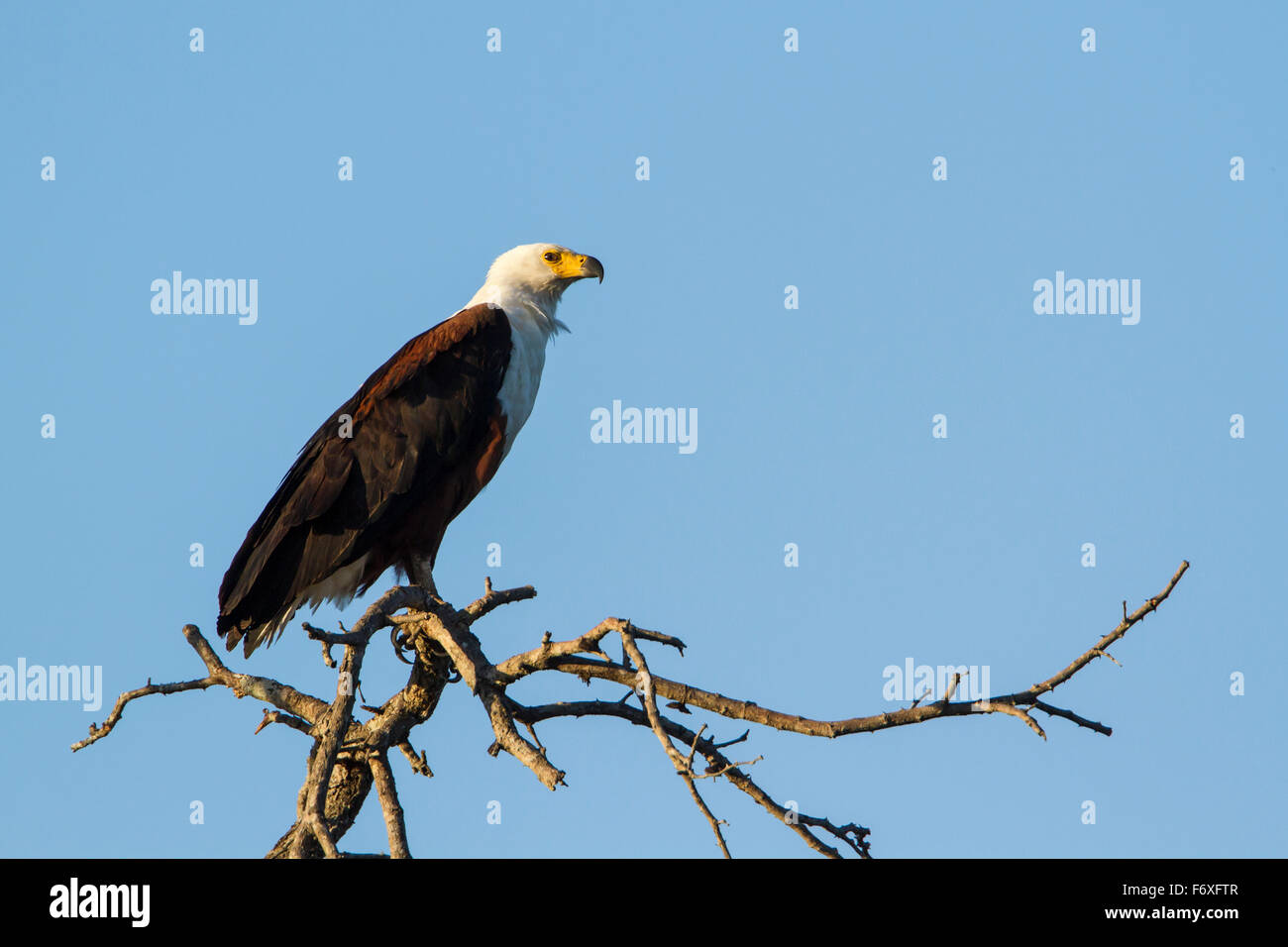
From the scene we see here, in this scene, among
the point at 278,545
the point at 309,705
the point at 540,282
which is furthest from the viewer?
the point at 540,282

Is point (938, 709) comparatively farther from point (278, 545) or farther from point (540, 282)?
point (540, 282)

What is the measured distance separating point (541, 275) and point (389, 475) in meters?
1.90

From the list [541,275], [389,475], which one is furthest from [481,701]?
[541,275]

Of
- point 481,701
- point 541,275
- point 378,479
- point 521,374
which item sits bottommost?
point 481,701

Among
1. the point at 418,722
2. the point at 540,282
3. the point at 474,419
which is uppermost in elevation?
the point at 540,282

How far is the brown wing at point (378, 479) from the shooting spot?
6.81 metres

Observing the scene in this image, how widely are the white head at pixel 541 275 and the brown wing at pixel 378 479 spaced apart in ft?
2.34

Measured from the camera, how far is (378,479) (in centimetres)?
697

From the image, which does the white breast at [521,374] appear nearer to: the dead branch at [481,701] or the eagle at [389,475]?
the eagle at [389,475]

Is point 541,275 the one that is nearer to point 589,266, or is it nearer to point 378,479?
point 589,266
